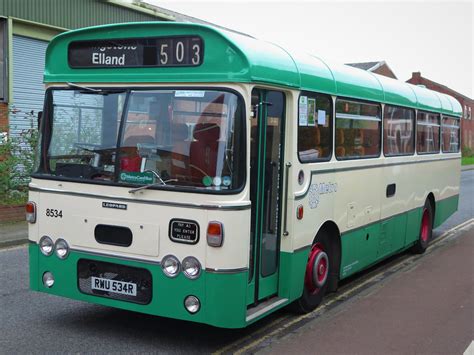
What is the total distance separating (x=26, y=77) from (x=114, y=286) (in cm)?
1445

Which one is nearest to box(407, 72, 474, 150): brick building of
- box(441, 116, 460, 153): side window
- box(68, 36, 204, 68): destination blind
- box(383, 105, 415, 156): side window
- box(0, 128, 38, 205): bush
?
box(441, 116, 460, 153): side window

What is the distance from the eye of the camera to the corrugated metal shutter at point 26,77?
58.0 feet

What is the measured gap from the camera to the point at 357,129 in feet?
24.2


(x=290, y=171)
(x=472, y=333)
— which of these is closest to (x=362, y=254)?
(x=472, y=333)

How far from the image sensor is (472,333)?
6.00 meters

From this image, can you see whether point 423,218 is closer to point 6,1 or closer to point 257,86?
point 257,86

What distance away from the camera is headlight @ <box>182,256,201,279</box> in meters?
4.90

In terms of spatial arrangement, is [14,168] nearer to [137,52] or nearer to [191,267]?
[137,52]

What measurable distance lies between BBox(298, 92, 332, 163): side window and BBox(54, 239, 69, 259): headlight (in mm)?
2350

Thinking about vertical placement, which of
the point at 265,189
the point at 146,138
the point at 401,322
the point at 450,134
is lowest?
the point at 401,322

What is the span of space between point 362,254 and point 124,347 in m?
3.60

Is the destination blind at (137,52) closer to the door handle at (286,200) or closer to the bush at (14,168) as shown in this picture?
the door handle at (286,200)

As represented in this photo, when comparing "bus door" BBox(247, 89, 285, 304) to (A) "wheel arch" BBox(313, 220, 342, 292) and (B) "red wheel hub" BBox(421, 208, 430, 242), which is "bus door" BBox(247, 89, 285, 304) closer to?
(A) "wheel arch" BBox(313, 220, 342, 292)

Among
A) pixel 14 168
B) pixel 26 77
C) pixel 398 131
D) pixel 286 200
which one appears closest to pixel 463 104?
pixel 26 77
